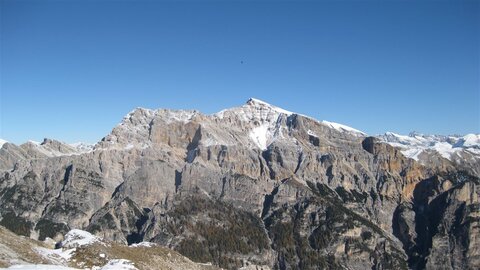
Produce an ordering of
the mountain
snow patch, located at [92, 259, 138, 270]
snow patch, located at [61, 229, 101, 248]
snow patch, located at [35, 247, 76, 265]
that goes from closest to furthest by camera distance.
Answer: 1. the mountain
2. snow patch, located at [92, 259, 138, 270]
3. snow patch, located at [35, 247, 76, 265]
4. snow patch, located at [61, 229, 101, 248]

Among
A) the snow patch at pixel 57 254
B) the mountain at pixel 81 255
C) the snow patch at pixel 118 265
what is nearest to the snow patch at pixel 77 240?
the mountain at pixel 81 255

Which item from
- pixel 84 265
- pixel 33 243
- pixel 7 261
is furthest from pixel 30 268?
pixel 33 243

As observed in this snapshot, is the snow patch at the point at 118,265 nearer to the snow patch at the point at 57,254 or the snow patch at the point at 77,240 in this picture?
the snow patch at the point at 57,254

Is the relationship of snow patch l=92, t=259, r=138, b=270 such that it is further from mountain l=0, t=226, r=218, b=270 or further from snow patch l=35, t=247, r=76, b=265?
snow patch l=35, t=247, r=76, b=265

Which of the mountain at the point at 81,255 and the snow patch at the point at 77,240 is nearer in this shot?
the mountain at the point at 81,255

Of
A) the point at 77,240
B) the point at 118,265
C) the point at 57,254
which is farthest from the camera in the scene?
the point at 77,240

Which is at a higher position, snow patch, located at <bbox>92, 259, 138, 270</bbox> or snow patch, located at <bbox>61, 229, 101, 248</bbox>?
snow patch, located at <bbox>61, 229, 101, 248</bbox>

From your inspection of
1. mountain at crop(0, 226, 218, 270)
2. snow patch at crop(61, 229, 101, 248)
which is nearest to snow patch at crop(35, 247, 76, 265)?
mountain at crop(0, 226, 218, 270)

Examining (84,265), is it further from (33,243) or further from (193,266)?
(193,266)

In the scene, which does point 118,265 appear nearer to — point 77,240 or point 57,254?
point 57,254

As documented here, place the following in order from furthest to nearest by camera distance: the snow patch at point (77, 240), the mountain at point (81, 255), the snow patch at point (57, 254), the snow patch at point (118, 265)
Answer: the snow patch at point (77, 240)
the snow patch at point (57, 254)
the snow patch at point (118, 265)
the mountain at point (81, 255)

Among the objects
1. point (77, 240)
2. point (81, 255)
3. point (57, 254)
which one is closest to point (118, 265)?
point (81, 255)

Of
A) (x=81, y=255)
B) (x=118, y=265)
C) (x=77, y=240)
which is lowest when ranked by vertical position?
(x=118, y=265)

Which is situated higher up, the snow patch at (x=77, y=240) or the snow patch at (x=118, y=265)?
the snow patch at (x=77, y=240)
